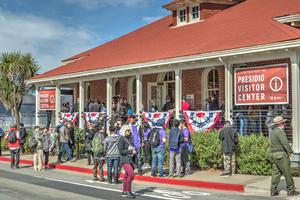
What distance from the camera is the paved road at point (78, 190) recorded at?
11.1 metres

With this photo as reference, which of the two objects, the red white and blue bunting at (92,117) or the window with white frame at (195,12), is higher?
the window with white frame at (195,12)

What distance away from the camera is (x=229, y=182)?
1290cm

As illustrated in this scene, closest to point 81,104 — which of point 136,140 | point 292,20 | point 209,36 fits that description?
point 209,36

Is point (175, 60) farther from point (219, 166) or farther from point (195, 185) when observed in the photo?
point (195, 185)

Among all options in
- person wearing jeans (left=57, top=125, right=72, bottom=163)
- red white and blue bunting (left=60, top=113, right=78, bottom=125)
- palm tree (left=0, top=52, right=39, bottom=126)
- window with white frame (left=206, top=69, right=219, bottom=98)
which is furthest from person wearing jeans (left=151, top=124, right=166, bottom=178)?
palm tree (left=0, top=52, right=39, bottom=126)

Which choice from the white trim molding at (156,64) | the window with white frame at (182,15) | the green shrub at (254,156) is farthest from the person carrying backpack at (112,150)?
the window with white frame at (182,15)

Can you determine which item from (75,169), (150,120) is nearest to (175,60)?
(150,120)

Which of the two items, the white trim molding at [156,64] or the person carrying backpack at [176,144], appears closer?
the white trim molding at [156,64]

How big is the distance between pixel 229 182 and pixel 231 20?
10408 mm

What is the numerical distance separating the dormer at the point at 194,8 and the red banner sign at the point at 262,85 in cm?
956

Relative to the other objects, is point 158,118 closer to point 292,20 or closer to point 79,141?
point 79,141

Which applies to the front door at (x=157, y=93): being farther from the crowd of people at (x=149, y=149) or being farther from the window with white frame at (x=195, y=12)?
the crowd of people at (x=149, y=149)

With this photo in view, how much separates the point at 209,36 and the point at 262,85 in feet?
18.1

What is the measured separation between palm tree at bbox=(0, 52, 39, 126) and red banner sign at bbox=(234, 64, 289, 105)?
65.7 feet
